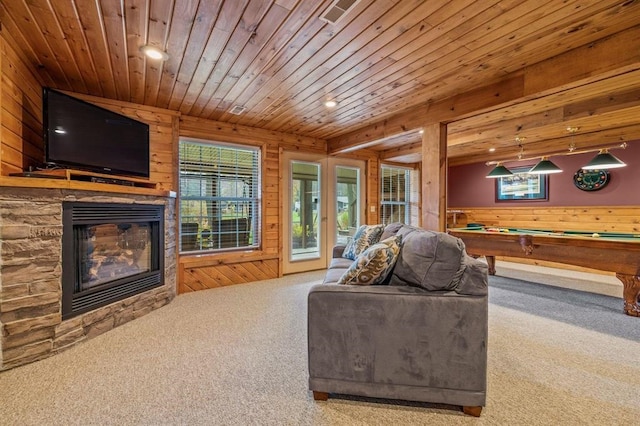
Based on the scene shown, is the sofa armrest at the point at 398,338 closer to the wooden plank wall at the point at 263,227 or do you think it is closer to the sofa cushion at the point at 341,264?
the sofa cushion at the point at 341,264

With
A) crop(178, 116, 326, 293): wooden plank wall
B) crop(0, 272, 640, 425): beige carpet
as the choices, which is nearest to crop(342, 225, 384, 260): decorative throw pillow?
crop(0, 272, 640, 425): beige carpet

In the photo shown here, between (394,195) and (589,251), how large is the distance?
363cm

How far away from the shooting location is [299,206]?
16.3 feet

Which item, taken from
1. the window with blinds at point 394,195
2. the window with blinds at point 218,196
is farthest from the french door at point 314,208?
the window with blinds at point 394,195

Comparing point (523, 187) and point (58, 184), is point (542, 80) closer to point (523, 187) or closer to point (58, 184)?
point (58, 184)

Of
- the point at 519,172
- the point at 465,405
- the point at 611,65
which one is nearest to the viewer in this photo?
the point at 465,405

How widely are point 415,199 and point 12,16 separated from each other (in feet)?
21.3

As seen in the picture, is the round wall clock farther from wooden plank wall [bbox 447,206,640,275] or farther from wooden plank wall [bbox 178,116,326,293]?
wooden plank wall [bbox 178,116,326,293]

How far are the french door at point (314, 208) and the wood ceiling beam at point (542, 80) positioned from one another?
1.71 metres

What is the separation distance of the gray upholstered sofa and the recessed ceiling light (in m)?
2.24

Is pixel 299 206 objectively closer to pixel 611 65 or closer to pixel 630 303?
pixel 611 65

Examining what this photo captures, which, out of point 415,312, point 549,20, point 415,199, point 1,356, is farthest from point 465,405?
point 415,199

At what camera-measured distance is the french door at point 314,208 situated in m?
4.74

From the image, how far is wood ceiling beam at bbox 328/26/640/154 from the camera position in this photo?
1987 mm
